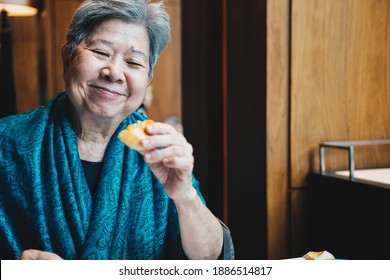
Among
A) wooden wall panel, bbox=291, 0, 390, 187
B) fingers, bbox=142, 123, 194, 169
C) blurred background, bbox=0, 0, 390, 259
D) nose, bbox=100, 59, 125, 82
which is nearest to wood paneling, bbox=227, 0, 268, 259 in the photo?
blurred background, bbox=0, 0, 390, 259

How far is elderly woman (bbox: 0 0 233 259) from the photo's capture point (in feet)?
3.05

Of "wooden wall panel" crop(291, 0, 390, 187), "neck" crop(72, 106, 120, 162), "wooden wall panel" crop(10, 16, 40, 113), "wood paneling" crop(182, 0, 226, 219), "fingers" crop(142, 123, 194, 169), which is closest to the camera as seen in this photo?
"fingers" crop(142, 123, 194, 169)

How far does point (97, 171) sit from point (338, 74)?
101 centimetres

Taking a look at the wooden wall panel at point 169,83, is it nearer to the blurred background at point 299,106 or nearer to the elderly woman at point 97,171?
the blurred background at point 299,106

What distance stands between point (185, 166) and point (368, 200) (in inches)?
31.8

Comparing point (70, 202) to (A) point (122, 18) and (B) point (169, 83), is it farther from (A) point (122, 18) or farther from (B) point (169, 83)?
(B) point (169, 83)

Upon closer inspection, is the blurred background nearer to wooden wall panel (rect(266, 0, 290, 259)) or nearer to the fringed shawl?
wooden wall panel (rect(266, 0, 290, 259))

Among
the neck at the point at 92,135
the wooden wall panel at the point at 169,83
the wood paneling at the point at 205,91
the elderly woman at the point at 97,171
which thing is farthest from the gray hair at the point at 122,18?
the wooden wall panel at the point at 169,83

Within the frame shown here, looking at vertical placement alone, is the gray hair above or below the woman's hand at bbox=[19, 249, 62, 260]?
above

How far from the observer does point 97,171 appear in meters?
1.03

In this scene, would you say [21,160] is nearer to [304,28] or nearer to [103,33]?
[103,33]

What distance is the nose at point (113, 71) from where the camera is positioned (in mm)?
921

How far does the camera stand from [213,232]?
36.6 inches

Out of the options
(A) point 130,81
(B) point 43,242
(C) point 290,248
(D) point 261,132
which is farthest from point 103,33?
(C) point 290,248
